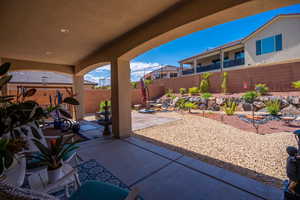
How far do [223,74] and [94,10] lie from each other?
37.4ft

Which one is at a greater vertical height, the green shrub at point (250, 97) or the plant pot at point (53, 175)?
the green shrub at point (250, 97)

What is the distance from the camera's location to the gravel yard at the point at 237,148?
2.54 m

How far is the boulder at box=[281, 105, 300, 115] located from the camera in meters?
7.05

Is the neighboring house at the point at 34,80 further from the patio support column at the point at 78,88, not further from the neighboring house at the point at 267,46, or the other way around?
the neighboring house at the point at 267,46

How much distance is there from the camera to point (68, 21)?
2.88 metres

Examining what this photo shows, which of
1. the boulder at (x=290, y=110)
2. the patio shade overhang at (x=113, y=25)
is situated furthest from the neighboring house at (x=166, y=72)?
the patio shade overhang at (x=113, y=25)

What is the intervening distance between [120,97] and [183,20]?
2.69 m

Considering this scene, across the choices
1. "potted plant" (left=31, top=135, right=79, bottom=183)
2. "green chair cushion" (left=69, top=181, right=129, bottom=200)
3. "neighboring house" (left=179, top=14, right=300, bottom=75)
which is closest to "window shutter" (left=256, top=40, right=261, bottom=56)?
"neighboring house" (left=179, top=14, right=300, bottom=75)

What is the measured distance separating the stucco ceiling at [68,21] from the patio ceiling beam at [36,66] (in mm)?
1091

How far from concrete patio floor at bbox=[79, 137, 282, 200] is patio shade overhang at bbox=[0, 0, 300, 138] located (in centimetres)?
135

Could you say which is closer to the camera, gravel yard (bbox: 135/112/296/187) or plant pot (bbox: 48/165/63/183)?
plant pot (bbox: 48/165/63/183)

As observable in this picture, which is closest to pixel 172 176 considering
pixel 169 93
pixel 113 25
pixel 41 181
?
pixel 41 181

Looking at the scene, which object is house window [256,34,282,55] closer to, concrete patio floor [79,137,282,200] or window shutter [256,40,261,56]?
window shutter [256,40,261,56]

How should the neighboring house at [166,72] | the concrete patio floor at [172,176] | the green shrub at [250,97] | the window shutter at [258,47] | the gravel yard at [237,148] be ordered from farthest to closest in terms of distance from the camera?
the neighboring house at [166,72]
the window shutter at [258,47]
the green shrub at [250,97]
the gravel yard at [237,148]
the concrete patio floor at [172,176]
